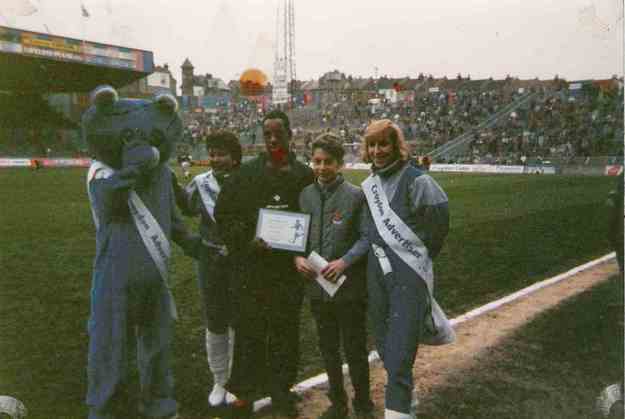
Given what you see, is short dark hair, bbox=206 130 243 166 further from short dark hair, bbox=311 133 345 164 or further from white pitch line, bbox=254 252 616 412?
white pitch line, bbox=254 252 616 412

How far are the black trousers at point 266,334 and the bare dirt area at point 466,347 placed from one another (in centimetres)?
32

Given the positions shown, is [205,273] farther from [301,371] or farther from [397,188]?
[397,188]

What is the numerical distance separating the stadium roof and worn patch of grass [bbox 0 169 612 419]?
12802 mm

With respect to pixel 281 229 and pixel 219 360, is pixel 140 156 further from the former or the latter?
pixel 219 360

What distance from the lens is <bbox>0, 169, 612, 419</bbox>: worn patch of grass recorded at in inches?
182

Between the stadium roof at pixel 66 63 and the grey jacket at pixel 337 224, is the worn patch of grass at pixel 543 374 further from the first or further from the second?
the stadium roof at pixel 66 63

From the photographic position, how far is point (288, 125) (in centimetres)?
388

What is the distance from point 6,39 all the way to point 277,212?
1131 inches

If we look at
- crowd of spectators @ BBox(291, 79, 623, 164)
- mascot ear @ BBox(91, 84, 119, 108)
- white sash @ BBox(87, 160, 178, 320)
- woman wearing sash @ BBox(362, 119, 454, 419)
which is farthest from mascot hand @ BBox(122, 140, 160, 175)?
crowd of spectators @ BBox(291, 79, 623, 164)

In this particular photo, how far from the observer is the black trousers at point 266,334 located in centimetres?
374

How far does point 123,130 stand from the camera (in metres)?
3.62

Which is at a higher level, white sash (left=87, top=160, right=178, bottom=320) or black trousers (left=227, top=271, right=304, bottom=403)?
white sash (left=87, top=160, right=178, bottom=320)

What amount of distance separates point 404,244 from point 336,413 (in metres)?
1.24

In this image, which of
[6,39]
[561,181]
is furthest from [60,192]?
[561,181]
